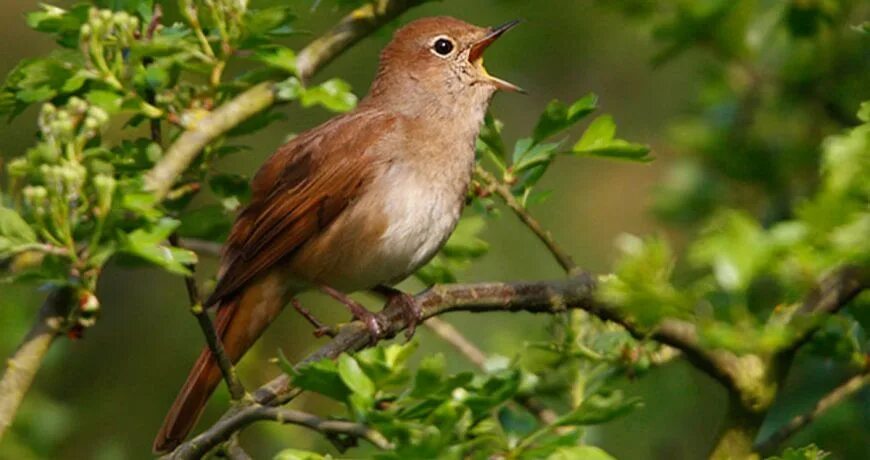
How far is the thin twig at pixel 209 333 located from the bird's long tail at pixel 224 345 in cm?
79

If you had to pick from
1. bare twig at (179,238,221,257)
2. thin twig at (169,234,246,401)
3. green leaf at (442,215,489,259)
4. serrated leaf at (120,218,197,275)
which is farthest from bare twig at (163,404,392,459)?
bare twig at (179,238,221,257)

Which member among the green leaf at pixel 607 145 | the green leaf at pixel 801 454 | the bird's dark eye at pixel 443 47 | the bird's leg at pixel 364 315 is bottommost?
the bird's leg at pixel 364 315

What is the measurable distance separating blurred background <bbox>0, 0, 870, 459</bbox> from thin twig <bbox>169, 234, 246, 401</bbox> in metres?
1.09

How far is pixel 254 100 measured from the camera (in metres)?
3.80

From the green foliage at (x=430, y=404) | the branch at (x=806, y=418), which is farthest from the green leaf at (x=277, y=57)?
the branch at (x=806, y=418)

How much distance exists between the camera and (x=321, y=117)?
Answer: 22.1 ft

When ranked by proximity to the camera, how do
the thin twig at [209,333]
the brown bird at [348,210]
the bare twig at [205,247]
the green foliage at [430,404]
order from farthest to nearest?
the bare twig at [205,247]
the brown bird at [348,210]
the thin twig at [209,333]
the green foliage at [430,404]

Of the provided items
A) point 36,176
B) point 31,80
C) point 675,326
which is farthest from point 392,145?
point 36,176

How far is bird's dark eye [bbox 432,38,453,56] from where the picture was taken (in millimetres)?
4797

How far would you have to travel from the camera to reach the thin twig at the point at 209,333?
2.97m

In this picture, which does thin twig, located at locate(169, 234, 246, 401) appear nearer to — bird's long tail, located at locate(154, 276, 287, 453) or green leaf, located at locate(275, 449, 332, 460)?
green leaf, located at locate(275, 449, 332, 460)

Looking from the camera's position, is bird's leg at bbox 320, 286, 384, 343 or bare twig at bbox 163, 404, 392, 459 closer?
bare twig at bbox 163, 404, 392, 459

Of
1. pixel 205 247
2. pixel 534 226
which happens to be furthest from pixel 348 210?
pixel 534 226

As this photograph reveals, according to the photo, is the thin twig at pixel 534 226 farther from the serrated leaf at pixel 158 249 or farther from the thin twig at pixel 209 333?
the serrated leaf at pixel 158 249
